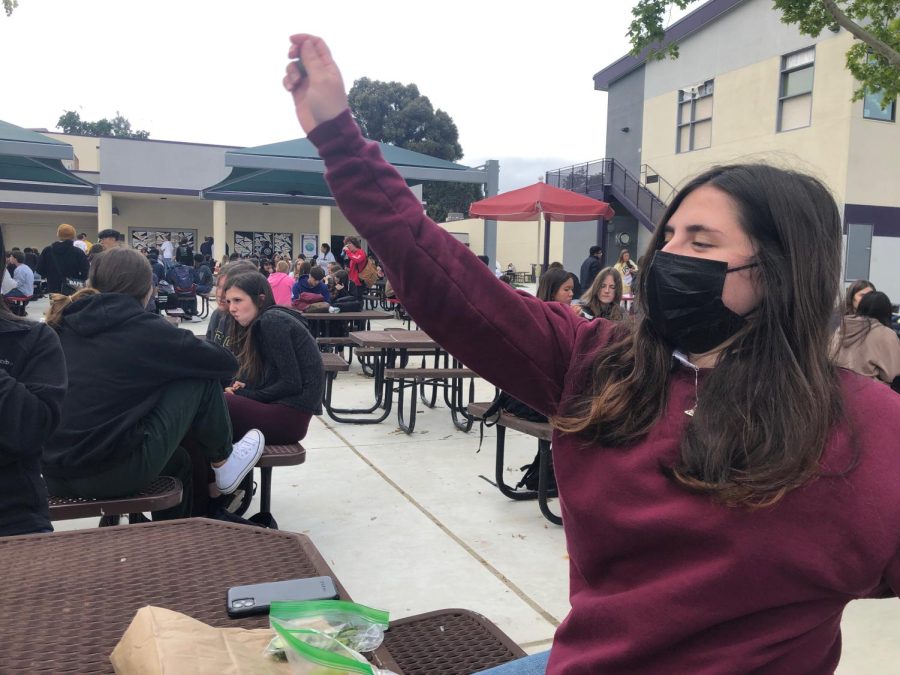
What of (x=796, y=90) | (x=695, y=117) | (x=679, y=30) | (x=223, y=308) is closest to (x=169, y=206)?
(x=679, y=30)

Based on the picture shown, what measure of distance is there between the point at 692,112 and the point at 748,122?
89.2 inches

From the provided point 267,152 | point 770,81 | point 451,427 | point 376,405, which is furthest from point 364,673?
point 770,81

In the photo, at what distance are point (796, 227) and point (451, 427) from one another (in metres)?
5.29

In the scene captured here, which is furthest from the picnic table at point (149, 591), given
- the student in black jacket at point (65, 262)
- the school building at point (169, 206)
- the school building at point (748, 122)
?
the school building at point (169, 206)

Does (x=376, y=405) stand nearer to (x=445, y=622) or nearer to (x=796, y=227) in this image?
(x=445, y=622)

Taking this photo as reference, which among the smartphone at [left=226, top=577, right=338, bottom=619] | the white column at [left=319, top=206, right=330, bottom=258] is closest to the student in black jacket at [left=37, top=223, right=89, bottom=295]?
the smartphone at [left=226, top=577, right=338, bottom=619]

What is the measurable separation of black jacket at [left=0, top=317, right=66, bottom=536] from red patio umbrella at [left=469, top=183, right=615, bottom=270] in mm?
8561

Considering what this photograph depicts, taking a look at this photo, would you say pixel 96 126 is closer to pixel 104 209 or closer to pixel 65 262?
pixel 104 209

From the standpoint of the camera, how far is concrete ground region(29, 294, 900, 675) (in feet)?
10.3

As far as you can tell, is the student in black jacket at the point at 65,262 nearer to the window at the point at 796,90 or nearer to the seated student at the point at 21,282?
the seated student at the point at 21,282

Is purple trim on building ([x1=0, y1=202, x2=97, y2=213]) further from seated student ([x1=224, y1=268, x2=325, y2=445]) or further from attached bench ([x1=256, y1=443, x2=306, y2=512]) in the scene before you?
attached bench ([x1=256, y1=443, x2=306, y2=512])

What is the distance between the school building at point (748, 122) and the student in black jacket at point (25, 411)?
1139cm

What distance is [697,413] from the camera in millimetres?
1262

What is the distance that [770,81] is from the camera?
54.5 ft
